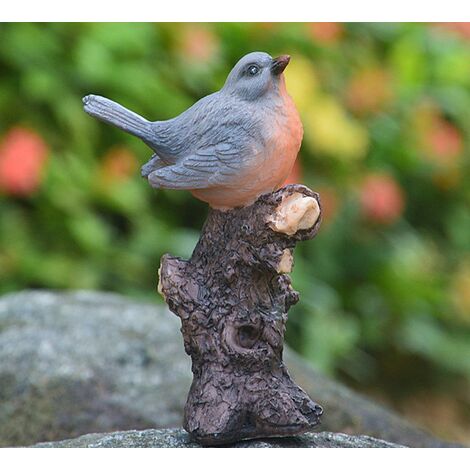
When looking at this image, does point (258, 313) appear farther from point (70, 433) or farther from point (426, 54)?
point (426, 54)

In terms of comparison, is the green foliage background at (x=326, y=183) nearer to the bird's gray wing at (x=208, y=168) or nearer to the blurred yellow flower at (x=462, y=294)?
the blurred yellow flower at (x=462, y=294)

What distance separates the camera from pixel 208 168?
2.75 metres

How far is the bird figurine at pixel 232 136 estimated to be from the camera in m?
2.74

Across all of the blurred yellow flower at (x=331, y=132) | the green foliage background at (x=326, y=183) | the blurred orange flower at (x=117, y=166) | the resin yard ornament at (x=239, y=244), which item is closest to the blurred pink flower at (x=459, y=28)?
the green foliage background at (x=326, y=183)

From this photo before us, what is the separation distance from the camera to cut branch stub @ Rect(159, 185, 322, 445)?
2.81 meters

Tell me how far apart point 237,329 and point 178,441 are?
371 mm

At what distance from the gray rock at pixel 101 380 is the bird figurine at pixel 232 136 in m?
1.22

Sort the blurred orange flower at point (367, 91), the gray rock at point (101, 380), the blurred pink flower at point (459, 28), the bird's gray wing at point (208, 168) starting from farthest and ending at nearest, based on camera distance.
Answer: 1. the blurred pink flower at point (459, 28)
2. the blurred orange flower at point (367, 91)
3. the gray rock at point (101, 380)
4. the bird's gray wing at point (208, 168)

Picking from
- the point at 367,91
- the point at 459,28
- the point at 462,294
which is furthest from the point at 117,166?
the point at 459,28

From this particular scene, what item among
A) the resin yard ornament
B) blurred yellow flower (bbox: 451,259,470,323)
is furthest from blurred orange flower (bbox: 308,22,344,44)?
the resin yard ornament

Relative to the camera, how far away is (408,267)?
5754 millimetres

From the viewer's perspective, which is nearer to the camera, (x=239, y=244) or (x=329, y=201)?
(x=239, y=244)

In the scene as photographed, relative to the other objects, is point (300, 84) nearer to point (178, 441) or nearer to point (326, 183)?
point (326, 183)

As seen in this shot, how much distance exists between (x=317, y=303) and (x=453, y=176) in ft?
4.03
